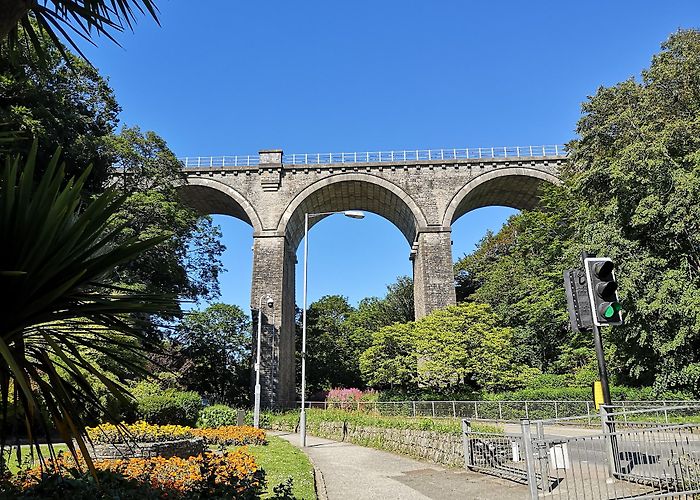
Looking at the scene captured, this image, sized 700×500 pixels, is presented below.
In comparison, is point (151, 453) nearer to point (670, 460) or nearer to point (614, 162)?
point (670, 460)

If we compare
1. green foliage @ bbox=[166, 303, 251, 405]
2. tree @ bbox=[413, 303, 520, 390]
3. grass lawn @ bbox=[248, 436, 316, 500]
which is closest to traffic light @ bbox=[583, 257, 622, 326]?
grass lawn @ bbox=[248, 436, 316, 500]

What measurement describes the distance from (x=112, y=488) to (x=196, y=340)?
3585 cm

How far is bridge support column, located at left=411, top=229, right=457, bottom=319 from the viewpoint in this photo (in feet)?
85.6

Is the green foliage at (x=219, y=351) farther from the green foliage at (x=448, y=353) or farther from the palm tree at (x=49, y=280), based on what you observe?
the palm tree at (x=49, y=280)

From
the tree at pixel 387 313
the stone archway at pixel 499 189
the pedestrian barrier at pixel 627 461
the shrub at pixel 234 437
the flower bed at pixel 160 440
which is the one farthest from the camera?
the tree at pixel 387 313

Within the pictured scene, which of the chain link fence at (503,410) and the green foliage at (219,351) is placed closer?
the chain link fence at (503,410)

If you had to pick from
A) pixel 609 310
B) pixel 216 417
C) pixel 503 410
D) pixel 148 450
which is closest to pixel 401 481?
pixel 148 450

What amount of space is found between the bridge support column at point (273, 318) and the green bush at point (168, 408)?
22.4 feet

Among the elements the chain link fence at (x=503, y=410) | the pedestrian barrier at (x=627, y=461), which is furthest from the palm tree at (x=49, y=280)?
the chain link fence at (x=503, y=410)

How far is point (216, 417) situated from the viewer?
67.5ft

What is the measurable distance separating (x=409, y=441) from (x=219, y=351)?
30590mm

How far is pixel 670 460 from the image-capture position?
559cm

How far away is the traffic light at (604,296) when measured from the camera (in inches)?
208

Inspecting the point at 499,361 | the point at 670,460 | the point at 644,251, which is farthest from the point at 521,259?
the point at 670,460
